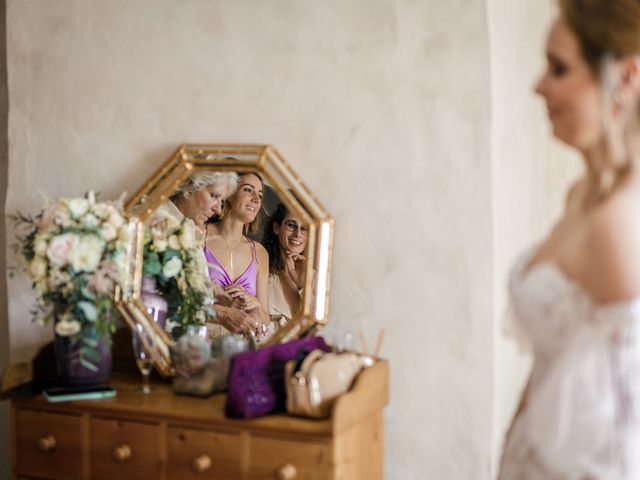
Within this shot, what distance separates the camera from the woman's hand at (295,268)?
2592 mm

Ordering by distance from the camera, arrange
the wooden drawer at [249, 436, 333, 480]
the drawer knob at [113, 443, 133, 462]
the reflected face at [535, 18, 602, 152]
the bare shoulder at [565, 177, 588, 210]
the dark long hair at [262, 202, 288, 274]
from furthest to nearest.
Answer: the dark long hair at [262, 202, 288, 274]
the drawer knob at [113, 443, 133, 462]
the wooden drawer at [249, 436, 333, 480]
the bare shoulder at [565, 177, 588, 210]
the reflected face at [535, 18, 602, 152]

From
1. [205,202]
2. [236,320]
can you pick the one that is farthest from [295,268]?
[205,202]

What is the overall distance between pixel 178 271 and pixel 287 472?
2.67 feet

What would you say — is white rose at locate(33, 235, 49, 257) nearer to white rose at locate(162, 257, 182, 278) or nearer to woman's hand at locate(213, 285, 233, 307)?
white rose at locate(162, 257, 182, 278)

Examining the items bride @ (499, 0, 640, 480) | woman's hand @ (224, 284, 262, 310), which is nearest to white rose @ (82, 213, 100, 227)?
woman's hand @ (224, 284, 262, 310)

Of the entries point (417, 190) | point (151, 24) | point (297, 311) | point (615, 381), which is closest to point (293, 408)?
point (297, 311)

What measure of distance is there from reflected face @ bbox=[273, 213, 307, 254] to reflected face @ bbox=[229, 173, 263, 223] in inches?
4.2

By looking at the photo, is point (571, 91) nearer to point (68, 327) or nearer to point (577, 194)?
point (577, 194)

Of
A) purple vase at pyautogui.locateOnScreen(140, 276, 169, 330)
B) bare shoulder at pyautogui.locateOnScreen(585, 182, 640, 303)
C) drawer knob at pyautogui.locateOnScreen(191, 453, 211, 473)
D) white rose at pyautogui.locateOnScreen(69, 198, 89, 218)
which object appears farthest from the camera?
purple vase at pyautogui.locateOnScreen(140, 276, 169, 330)

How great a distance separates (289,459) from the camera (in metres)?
2.20

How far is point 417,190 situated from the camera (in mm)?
2523

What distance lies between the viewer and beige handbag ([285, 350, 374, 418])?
7.20ft

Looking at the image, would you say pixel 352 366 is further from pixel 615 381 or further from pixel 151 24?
pixel 151 24

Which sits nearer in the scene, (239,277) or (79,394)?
(79,394)
